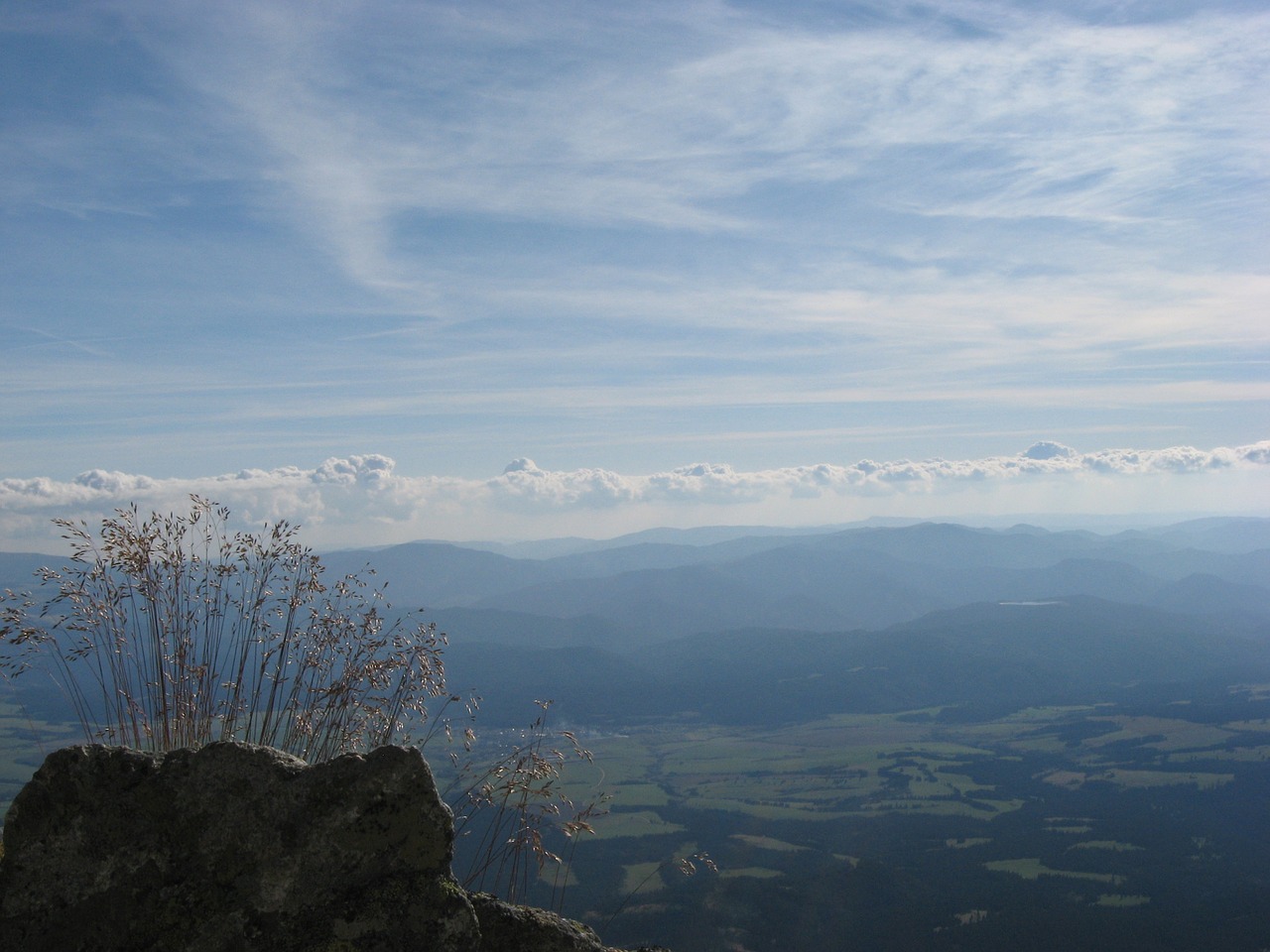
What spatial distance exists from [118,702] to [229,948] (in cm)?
307

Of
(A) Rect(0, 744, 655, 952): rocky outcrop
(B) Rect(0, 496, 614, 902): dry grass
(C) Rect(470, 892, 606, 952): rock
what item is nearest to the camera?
(A) Rect(0, 744, 655, 952): rocky outcrop

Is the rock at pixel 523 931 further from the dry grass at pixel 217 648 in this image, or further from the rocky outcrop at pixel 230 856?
the dry grass at pixel 217 648

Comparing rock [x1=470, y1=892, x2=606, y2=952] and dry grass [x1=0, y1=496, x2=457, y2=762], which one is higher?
dry grass [x1=0, y1=496, x2=457, y2=762]

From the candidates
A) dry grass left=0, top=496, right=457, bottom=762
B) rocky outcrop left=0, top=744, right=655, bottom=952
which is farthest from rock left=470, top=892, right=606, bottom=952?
dry grass left=0, top=496, right=457, bottom=762

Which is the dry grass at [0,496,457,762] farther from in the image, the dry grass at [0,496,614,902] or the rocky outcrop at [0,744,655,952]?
the rocky outcrop at [0,744,655,952]

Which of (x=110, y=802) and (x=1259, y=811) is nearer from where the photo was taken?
(x=110, y=802)

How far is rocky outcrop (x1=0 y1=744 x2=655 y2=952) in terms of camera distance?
403 centimetres

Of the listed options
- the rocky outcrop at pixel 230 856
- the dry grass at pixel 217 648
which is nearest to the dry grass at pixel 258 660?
the dry grass at pixel 217 648

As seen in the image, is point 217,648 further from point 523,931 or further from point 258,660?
point 523,931

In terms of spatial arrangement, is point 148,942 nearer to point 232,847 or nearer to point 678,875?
point 232,847

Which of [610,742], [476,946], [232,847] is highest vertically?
[232,847]

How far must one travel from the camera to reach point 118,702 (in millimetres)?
6414

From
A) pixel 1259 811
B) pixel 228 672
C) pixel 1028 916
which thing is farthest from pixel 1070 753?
pixel 228 672

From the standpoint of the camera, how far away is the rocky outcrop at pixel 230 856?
403 cm
